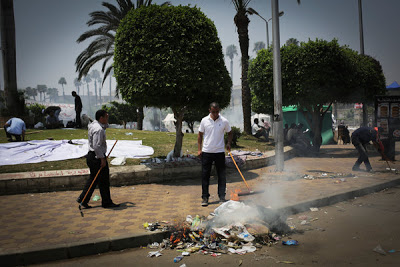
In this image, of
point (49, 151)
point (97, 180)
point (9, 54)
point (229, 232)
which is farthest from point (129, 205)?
point (9, 54)

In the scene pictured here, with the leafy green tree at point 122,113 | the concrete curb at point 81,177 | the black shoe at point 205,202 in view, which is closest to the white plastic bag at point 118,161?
the concrete curb at point 81,177

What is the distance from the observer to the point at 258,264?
11.2 ft

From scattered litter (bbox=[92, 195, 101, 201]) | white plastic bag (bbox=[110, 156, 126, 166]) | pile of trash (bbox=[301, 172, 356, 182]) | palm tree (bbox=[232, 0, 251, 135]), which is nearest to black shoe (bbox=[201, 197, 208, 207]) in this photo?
scattered litter (bbox=[92, 195, 101, 201])

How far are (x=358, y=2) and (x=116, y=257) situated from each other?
2021 cm

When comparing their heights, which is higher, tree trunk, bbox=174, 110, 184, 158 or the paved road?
tree trunk, bbox=174, 110, 184, 158

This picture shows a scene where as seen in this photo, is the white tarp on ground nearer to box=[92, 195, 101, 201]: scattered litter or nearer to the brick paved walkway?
the brick paved walkway

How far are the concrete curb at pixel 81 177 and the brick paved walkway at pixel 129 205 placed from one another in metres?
0.25

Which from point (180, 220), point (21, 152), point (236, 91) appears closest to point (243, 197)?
point (180, 220)

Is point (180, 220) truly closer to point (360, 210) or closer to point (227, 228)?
point (227, 228)

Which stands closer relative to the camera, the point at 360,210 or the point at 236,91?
the point at 360,210

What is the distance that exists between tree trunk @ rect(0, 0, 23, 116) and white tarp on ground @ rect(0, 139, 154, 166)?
25.7 feet

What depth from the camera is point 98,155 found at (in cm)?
569

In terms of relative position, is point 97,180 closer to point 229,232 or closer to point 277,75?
point 229,232

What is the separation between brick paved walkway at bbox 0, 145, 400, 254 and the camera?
435cm
